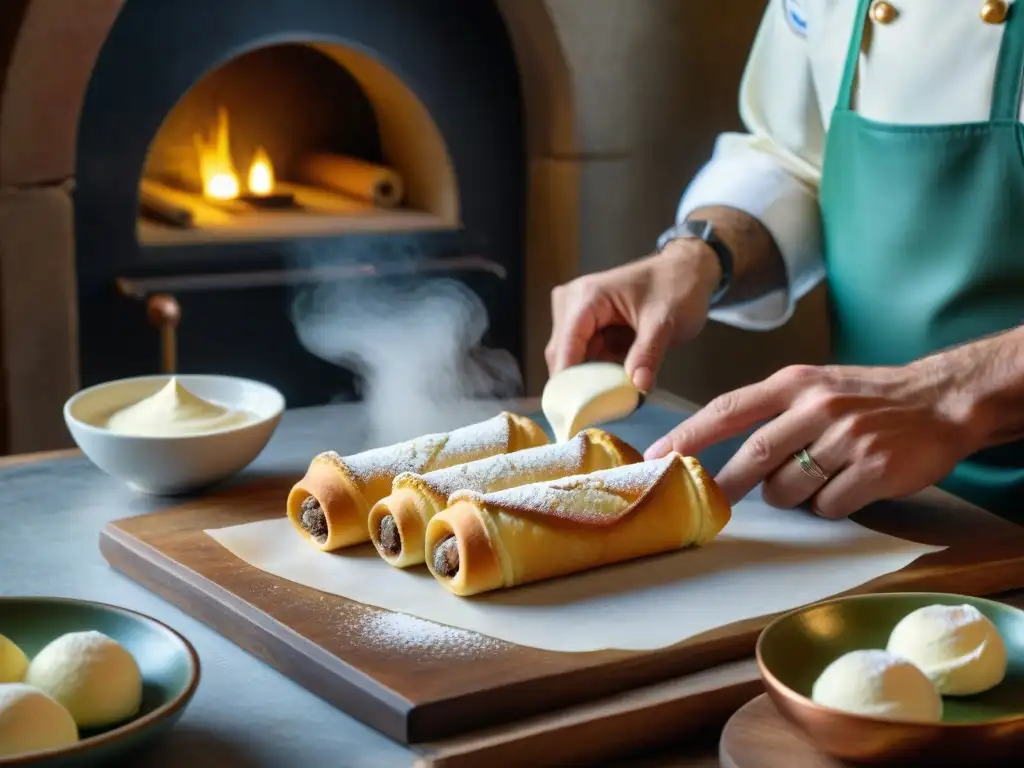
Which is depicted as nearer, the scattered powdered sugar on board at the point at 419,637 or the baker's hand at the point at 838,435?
the scattered powdered sugar on board at the point at 419,637

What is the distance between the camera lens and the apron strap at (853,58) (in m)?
1.71

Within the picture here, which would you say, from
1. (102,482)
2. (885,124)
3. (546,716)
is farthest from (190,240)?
(546,716)

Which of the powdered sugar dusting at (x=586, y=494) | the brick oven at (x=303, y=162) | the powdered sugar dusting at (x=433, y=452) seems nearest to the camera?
the powdered sugar dusting at (x=586, y=494)

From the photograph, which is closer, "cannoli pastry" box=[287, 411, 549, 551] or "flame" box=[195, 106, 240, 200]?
"cannoli pastry" box=[287, 411, 549, 551]

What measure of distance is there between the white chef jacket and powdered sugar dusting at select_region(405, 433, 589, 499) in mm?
623

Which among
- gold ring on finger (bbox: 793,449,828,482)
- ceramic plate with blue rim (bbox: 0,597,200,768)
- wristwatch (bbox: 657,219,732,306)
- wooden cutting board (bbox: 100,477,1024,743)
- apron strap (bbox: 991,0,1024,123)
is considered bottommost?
wooden cutting board (bbox: 100,477,1024,743)

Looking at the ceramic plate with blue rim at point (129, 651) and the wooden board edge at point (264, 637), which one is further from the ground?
the ceramic plate with blue rim at point (129, 651)

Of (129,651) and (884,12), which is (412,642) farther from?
(884,12)

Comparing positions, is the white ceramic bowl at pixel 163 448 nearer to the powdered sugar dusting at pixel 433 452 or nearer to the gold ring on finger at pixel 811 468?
the powdered sugar dusting at pixel 433 452

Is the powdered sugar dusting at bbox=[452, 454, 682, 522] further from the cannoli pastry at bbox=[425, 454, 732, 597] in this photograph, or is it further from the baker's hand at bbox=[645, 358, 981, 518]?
the baker's hand at bbox=[645, 358, 981, 518]

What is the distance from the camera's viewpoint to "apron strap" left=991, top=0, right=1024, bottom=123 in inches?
61.7

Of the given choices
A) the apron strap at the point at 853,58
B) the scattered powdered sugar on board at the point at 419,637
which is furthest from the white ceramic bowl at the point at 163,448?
the apron strap at the point at 853,58

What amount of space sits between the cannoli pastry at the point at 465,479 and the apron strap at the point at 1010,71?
2.07ft

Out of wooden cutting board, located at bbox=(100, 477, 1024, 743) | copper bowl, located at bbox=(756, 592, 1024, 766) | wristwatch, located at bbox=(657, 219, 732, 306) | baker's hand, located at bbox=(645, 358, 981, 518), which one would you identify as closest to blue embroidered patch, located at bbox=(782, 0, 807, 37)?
wristwatch, located at bbox=(657, 219, 732, 306)
